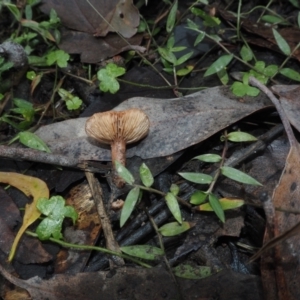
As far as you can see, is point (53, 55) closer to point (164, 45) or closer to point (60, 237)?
point (164, 45)

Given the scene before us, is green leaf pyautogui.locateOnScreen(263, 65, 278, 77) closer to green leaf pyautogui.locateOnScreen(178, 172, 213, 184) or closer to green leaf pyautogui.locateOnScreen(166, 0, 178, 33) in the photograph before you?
green leaf pyautogui.locateOnScreen(166, 0, 178, 33)

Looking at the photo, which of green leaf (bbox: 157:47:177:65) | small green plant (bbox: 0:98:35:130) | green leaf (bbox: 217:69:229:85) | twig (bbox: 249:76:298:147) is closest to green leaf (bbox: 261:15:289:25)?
green leaf (bbox: 217:69:229:85)

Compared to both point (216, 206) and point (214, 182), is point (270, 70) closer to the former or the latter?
point (214, 182)

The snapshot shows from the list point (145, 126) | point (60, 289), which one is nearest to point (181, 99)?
point (145, 126)

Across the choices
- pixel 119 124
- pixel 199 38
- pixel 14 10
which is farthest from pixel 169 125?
pixel 14 10

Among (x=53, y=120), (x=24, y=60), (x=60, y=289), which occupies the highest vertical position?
(x=24, y=60)

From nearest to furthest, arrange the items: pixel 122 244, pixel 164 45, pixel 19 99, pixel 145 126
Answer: pixel 122 244 → pixel 145 126 → pixel 19 99 → pixel 164 45
